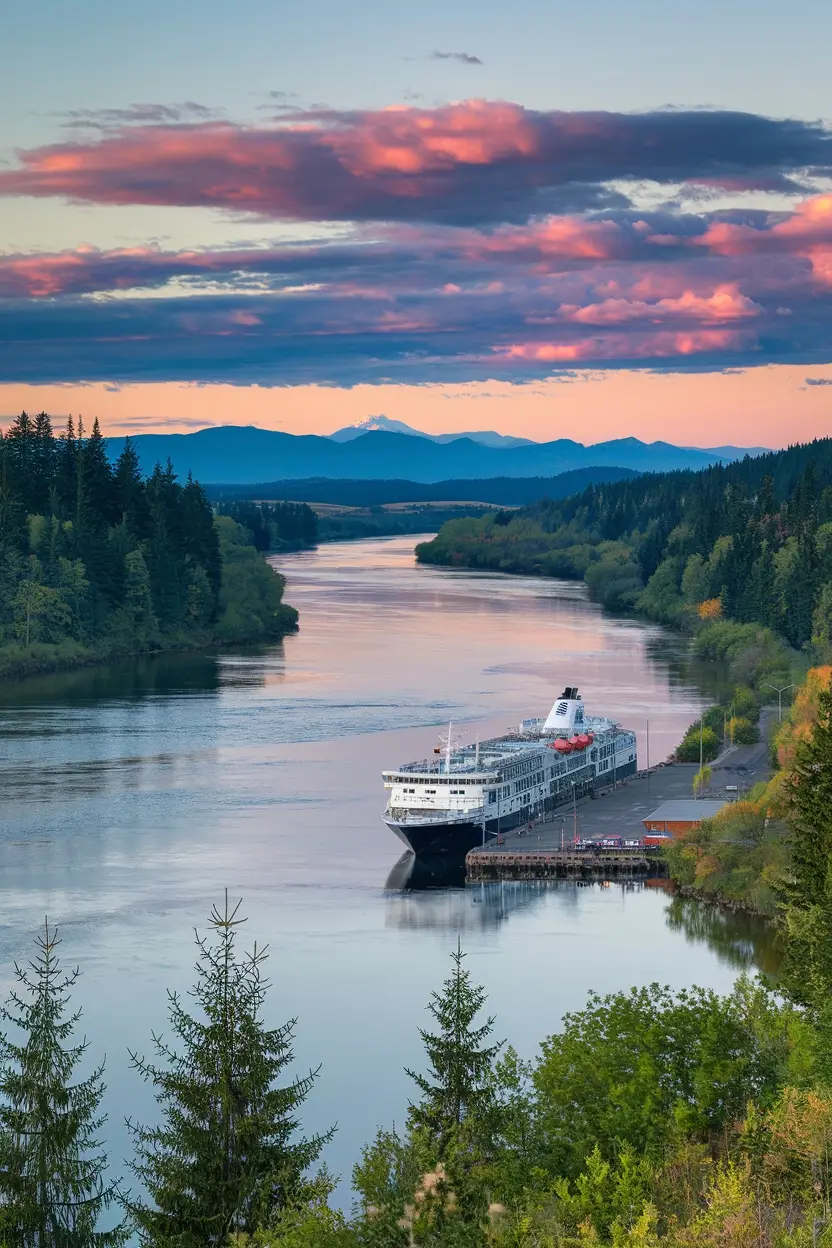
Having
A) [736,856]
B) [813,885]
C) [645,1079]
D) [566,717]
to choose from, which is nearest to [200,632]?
[566,717]

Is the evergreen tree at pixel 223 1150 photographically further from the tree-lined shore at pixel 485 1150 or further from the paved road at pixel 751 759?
the paved road at pixel 751 759

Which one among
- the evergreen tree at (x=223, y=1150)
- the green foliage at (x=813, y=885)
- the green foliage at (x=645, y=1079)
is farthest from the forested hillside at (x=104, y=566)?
the evergreen tree at (x=223, y=1150)

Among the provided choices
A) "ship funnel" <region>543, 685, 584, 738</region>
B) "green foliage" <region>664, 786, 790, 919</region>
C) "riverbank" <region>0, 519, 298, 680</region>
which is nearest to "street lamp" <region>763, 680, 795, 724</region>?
"ship funnel" <region>543, 685, 584, 738</region>

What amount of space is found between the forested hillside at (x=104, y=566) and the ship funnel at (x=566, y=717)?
1950 inches

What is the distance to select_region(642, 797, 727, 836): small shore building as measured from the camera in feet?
237

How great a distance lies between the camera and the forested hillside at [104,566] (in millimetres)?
131000

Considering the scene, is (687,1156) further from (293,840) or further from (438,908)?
(293,840)

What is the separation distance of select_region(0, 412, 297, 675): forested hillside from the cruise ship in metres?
50.7

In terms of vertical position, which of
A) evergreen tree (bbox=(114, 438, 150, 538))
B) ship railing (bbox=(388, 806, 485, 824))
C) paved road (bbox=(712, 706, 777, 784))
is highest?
evergreen tree (bbox=(114, 438, 150, 538))

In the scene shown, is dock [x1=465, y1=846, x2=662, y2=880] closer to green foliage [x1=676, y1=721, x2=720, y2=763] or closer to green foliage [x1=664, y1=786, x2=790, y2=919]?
green foliage [x1=664, y1=786, x2=790, y2=919]

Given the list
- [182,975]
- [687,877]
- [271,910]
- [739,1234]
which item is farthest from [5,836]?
[739,1234]

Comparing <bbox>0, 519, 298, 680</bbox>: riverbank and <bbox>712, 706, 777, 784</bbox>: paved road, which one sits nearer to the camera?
<bbox>712, 706, 777, 784</bbox>: paved road

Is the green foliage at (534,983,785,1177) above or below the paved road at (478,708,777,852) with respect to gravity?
above

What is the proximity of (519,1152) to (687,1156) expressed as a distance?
9.69 feet
